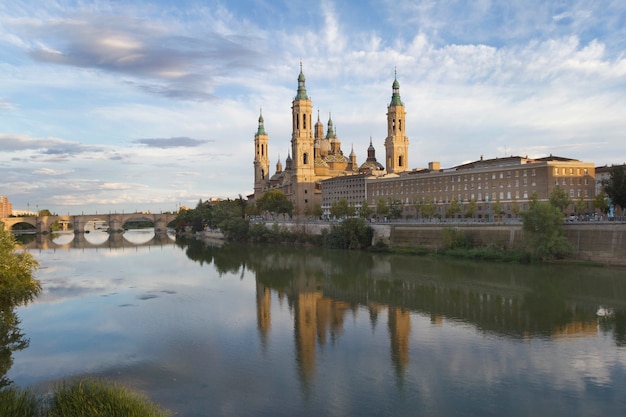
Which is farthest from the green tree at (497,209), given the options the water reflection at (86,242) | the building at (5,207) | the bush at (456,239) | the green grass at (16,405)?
the building at (5,207)

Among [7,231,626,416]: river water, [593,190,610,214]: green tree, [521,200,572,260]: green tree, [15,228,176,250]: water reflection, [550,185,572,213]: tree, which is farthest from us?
[15,228,176,250]: water reflection

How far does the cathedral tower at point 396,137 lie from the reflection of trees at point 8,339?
71.3 m

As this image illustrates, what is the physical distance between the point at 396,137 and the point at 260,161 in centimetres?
3933

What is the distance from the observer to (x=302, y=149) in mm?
89562

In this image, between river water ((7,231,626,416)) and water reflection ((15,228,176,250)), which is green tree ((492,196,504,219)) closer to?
river water ((7,231,626,416))

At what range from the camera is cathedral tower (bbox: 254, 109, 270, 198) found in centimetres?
11569

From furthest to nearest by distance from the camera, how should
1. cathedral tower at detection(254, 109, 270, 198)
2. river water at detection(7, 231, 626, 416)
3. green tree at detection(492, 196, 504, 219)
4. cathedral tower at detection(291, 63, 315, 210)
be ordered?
cathedral tower at detection(254, 109, 270, 198)
cathedral tower at detection(291, 63, 315, 210)
green tree at detection(492, 196, 504, 219)
river water at detection(7, 231, 626, 416)

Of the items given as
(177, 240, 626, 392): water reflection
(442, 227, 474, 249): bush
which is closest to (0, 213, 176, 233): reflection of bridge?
(177, 240, 626, 392): water reflection

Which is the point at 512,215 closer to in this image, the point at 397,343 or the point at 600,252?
the point at 600,252

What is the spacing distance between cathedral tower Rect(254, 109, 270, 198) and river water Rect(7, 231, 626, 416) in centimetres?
8107

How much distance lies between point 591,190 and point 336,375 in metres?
45.5

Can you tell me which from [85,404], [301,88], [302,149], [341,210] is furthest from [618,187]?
[301,88]

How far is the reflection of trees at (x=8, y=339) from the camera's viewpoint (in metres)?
16.3

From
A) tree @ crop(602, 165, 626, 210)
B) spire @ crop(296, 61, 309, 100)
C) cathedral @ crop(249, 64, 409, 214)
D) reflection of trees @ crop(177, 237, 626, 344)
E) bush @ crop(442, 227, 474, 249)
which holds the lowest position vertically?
reflection of trees @ crop(177, 237, 626, 344)
